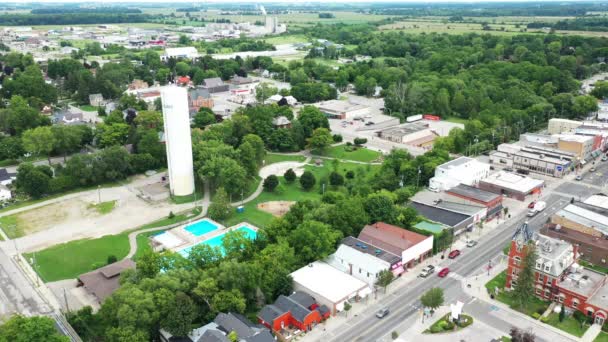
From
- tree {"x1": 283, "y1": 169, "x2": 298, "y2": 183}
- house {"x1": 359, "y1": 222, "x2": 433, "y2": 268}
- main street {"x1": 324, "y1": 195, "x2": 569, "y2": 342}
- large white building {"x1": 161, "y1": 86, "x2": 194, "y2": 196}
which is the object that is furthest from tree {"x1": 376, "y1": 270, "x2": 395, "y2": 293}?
large white building {"x1": 161, "y1": 86, "x2": 194, "y2": 196}

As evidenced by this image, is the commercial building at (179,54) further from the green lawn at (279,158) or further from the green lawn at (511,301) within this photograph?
the green lawn at (511,301)

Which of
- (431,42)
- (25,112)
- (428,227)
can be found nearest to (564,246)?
(428,227)

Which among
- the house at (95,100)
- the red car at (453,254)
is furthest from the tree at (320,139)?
the house at (95,100)

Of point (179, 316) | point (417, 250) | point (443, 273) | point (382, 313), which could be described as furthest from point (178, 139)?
point (443, 273)

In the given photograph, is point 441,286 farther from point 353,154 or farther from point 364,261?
point 353,154

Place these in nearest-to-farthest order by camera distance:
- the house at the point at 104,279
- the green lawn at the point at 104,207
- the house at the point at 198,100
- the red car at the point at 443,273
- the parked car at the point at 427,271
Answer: the house at the point at 104,279
the red car at the point at 443,273
the parked car at the point at 427,271
the green lawn at the point at 104,207
the house at the point at 198,100

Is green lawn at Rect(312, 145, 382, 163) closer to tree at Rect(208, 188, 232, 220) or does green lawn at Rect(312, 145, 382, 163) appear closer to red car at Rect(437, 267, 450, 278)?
tree at Rect(208, 188, 232, 220)

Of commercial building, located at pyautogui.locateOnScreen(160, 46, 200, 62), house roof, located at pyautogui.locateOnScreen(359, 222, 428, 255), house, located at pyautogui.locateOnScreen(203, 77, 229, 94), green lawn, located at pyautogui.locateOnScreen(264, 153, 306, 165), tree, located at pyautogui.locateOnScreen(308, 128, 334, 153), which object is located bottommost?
green lawn, located at pyautogui.locateOnScreen(264, 153, 306, 165)

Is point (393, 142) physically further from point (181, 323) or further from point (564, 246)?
point (181, 323)
